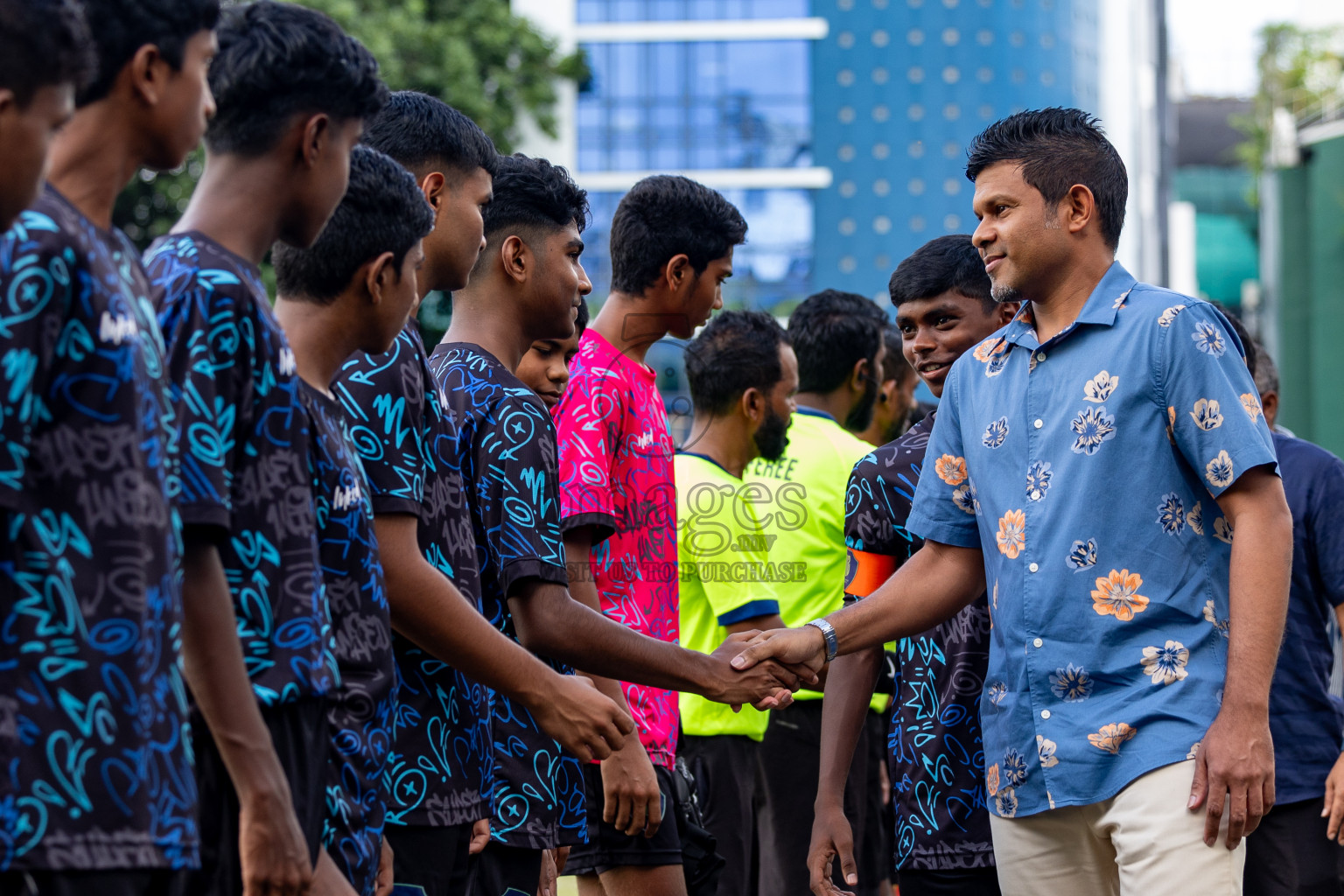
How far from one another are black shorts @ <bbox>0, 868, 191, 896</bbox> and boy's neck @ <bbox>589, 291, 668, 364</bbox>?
93.2 inches

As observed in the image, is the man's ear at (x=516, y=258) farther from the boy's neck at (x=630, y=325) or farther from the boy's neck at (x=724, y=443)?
the boy's neck at (x=724, y=443)

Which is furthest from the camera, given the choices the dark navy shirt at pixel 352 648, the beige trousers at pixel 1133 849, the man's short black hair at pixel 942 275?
the man's short black hair at pixel 942 275

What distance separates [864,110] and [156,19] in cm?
3415

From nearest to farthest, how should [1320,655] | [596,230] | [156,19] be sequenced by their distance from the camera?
[156,19]
[1320,655]
[596,230]

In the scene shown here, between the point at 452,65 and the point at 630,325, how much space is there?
2048 cm

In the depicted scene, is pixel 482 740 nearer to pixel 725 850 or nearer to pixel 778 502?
pixel 725 850

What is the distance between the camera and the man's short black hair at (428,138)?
3.12m

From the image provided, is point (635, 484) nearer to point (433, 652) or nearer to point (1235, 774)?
point (433, 652)

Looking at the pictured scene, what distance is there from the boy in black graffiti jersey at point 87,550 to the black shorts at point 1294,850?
3.37 m

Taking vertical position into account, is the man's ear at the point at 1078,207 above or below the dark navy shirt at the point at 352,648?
above

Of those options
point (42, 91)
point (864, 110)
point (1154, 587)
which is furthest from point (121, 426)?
point (864, 110)

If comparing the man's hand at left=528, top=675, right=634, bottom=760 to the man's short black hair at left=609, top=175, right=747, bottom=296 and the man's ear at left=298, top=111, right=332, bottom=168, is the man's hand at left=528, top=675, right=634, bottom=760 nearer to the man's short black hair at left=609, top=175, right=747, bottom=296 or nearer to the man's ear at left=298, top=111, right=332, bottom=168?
the man's ear at left=298, top=111, right=332, bottom=168

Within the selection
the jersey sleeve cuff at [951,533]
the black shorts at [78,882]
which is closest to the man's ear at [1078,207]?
the jersey sleeve cuff at [951,533]

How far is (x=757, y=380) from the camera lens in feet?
16.8
